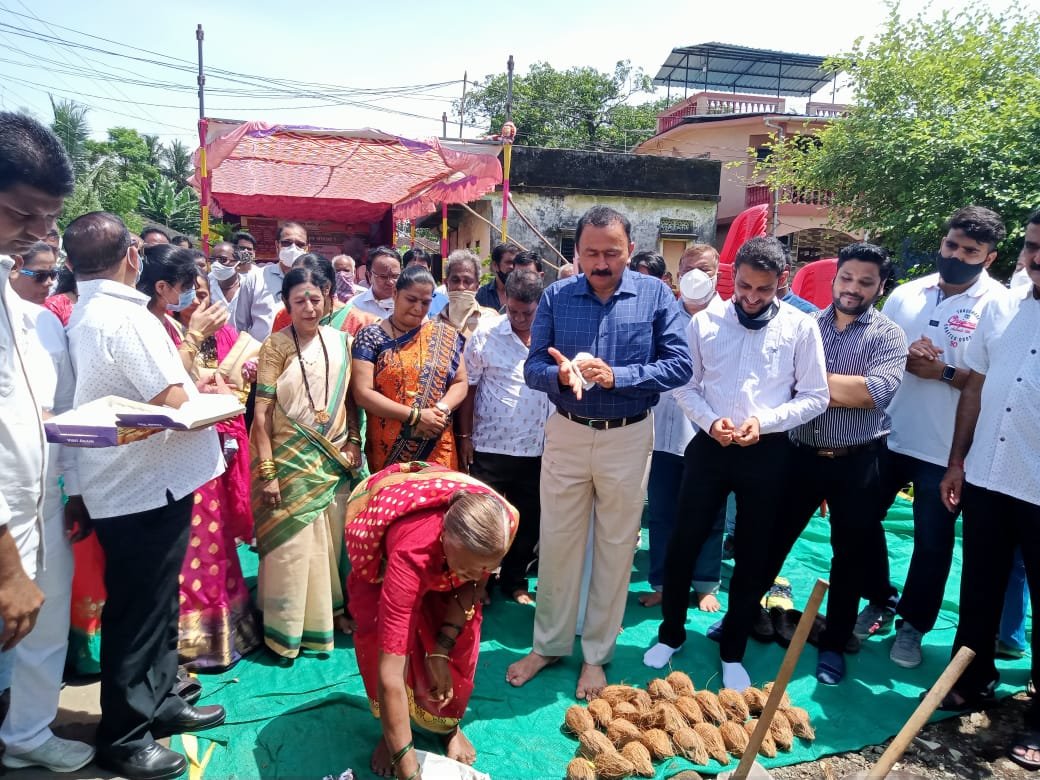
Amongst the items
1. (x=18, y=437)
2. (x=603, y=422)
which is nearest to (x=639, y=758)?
(x=603, y=422)

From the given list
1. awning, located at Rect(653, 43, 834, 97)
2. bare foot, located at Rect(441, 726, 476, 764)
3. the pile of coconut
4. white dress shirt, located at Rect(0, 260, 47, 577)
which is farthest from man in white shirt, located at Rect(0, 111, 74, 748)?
awning, located at Rect(653, 43, 834, 97)

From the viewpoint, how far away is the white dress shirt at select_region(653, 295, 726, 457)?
3.84 meters

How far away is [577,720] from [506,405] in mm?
1479

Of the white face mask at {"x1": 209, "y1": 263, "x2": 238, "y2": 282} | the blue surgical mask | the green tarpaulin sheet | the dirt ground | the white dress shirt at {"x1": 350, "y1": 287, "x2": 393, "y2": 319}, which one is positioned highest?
the white face mask at {"x1": 209, "y1": 263, "x2": 238, "y2": 282}

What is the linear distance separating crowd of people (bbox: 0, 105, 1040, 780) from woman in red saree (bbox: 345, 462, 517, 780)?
1 cm

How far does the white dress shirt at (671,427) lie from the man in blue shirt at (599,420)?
36.8 inches

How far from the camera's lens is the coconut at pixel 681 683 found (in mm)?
2811

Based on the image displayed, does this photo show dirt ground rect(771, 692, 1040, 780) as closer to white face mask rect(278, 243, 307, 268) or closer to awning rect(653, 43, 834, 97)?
white face mask rect(278, 243, 307, 268)

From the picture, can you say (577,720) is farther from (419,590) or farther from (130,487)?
(130,487)

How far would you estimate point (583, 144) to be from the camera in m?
31.2

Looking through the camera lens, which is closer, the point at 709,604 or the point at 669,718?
the point at 669,718

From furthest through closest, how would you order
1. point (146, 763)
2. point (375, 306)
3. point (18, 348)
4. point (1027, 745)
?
point (375, 306)
point (1027, 745)
point (146, 763)
point (18, 348)

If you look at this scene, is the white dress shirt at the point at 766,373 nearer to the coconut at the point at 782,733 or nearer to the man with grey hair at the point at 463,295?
the coconut at the point at 782,733

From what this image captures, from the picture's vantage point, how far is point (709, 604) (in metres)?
3.71
